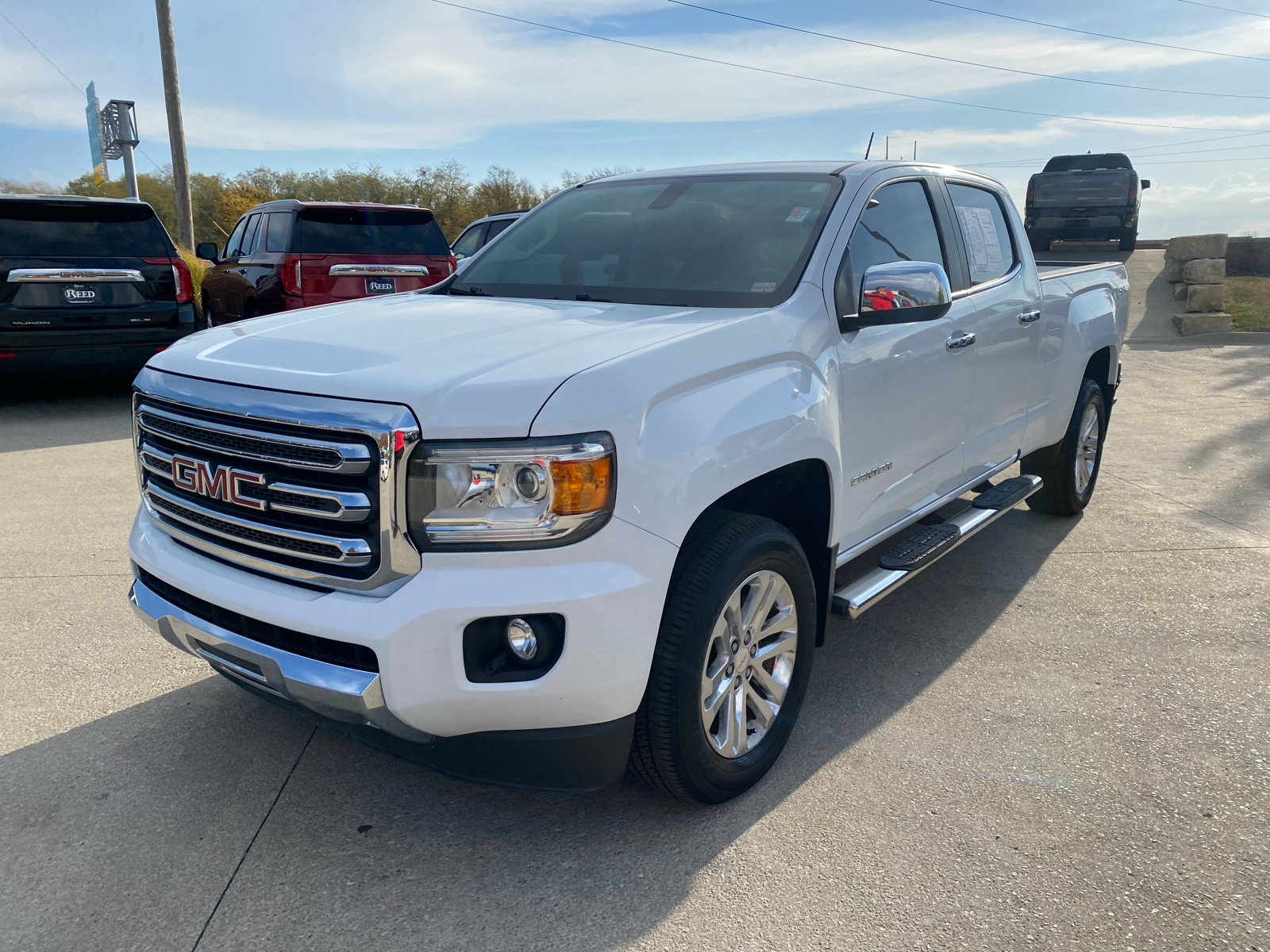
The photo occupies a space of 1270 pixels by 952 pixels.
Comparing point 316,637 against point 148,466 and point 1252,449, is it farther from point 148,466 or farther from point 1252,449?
point 1252,449

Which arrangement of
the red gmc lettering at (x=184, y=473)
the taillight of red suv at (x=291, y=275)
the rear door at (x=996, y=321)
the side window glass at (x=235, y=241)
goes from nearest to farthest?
1. the red gmc lettering at (x=184, y=473)
2. the rear door at (x=996, y=321)
3. the taillight of red suv at (x=291, y=275)
4. the side window glass at (x=235, y=241)

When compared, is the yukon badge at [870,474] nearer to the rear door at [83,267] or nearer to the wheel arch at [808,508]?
the wheel arch at [808,508]

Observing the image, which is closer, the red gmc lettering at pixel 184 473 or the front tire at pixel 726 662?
the front tire at pixel 726 662

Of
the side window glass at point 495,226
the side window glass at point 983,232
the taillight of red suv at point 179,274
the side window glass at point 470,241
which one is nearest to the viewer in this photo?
the side window glass at point 983,232

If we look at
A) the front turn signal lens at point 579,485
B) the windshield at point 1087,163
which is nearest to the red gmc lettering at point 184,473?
the front turn signal lens at point 579,485

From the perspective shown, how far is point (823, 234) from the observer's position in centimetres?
331

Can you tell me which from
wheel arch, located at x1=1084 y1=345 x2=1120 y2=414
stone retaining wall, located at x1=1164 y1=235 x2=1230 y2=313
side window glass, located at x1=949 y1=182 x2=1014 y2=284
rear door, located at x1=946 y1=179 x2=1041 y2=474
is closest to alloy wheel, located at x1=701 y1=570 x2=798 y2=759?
rear door, located at x1=946 y1=179 x2=1041 y2=474

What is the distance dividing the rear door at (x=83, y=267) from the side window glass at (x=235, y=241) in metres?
1.79

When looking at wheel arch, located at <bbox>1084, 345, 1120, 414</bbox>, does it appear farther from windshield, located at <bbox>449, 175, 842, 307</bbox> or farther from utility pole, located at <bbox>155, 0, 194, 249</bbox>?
utility pole, located at <bbox>155, 0, 194, 249</bbox>

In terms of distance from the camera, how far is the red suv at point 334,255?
9000 mm

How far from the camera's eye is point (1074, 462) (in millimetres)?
5562

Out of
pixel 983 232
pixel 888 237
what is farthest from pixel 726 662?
pixel 983 232

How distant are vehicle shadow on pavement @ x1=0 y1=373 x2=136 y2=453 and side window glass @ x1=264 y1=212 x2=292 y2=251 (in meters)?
1.91

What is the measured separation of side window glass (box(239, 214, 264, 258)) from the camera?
10.0 metres
